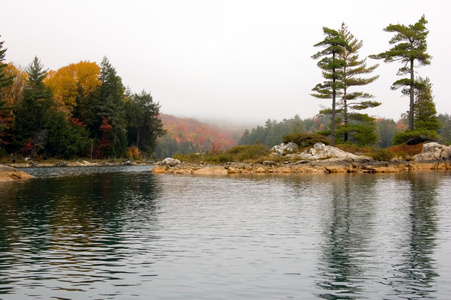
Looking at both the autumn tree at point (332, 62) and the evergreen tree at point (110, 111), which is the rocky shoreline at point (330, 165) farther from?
the evergreen tree at point (110, 111)

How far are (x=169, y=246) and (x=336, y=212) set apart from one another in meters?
8.66

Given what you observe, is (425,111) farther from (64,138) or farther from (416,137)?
(64,138)

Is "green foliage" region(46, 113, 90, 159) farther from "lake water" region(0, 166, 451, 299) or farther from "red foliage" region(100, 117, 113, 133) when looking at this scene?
"lake water" region(0, 166, 451, 299)

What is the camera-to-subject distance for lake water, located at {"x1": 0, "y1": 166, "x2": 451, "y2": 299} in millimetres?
8055

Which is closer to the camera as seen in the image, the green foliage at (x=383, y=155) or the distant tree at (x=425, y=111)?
the green foliage at (x=383, y=155)

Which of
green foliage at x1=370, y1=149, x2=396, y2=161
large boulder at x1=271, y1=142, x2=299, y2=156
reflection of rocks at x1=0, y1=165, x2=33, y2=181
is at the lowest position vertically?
reflection of rocks at x1=0, y1=165, x2=33, y2=181

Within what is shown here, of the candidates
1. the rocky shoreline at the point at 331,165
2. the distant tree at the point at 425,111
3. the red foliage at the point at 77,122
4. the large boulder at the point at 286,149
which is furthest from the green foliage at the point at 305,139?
the red foliage at the point at 77,122

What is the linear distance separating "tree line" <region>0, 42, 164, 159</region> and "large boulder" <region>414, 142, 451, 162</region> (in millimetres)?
56129

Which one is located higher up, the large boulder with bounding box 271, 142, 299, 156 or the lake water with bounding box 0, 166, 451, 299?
the large boulder with bounding box 271, 142, 299, 156

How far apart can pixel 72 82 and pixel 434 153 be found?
67096 mm

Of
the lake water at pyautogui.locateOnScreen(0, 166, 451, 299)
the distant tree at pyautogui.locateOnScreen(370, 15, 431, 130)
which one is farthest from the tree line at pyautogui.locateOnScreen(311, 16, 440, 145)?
the lake water at pyautogui.locateOnScreen(0, 166, 451, 299)

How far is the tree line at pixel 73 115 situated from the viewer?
65312mm

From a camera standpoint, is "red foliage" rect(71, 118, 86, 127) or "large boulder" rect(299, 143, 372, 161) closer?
"large boulder" rect(299, 143, 372, 161)

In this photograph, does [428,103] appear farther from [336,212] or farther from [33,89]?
[33,89]
